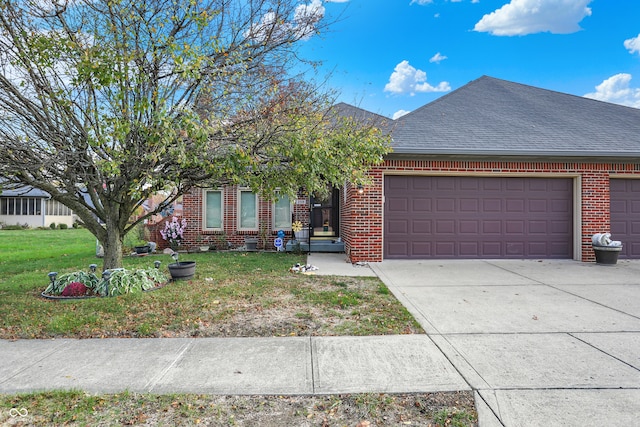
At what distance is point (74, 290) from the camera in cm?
559

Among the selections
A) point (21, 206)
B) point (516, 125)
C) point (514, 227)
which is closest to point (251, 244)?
point (514, 227)

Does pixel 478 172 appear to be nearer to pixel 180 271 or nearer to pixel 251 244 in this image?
pixel 251 244

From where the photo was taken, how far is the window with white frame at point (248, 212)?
40.1 feet

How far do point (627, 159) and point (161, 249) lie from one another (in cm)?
1400

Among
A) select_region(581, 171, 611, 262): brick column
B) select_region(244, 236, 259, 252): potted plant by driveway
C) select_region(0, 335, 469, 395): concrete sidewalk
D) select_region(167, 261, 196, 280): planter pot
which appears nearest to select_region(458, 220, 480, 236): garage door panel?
select_region(581, 171, 611, 262): brick column

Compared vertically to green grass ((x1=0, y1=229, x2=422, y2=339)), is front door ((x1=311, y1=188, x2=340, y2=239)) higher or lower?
higher

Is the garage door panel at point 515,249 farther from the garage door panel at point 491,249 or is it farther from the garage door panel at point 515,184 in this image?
the garage door panel at point 515,184

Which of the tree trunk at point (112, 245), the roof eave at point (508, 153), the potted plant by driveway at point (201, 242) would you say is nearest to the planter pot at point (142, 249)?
the potted plant by driveway at point (201, 242)

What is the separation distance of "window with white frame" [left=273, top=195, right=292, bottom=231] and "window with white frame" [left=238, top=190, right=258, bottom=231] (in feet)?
2.14

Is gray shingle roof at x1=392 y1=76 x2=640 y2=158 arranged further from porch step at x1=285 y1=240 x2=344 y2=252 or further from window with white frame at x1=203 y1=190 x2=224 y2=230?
window with white frame at x1=203 y1=190 x2=224 y2=230

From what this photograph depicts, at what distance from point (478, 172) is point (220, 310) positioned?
755 centimetres

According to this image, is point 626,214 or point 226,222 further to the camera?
point 226,222

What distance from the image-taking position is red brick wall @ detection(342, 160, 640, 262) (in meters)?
9.07

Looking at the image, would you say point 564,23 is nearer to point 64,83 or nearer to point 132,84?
point 132,84
